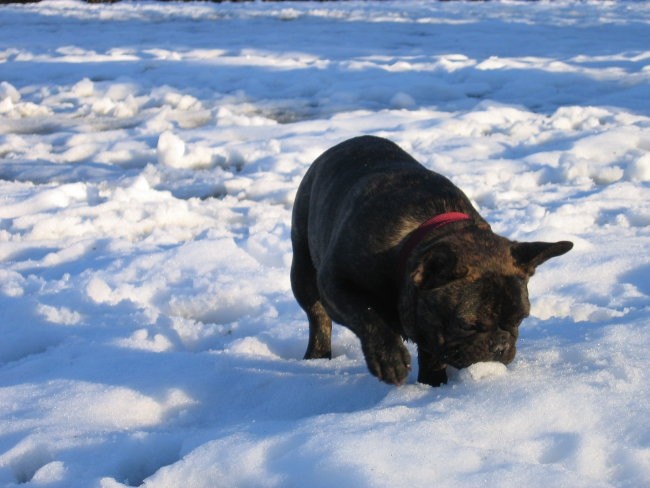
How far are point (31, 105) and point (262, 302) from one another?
6852mm

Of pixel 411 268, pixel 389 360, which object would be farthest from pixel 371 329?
pixel 411 268

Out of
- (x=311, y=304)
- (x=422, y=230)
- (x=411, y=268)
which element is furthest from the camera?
(x=311, y=304)

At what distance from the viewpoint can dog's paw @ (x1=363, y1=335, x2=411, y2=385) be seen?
10.5ft

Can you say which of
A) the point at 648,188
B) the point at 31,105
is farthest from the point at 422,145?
the point at 31,105

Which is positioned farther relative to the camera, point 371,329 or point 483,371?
point 371,329

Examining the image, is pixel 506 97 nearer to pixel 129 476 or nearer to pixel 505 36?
Answer: pixel 505 36

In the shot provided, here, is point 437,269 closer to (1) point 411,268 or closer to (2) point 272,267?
(1) point 411,268

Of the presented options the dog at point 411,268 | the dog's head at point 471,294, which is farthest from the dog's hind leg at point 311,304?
the dog's head at point 471,294

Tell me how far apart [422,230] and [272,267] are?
2242mm

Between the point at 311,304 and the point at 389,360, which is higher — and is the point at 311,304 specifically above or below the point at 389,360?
below

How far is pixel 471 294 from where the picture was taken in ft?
9.77

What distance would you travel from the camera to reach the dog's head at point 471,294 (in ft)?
9.76

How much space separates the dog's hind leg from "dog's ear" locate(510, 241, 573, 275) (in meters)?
1.27

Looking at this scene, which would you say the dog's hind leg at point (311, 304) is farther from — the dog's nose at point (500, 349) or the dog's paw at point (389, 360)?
the dog's nose at point (500, 349)
